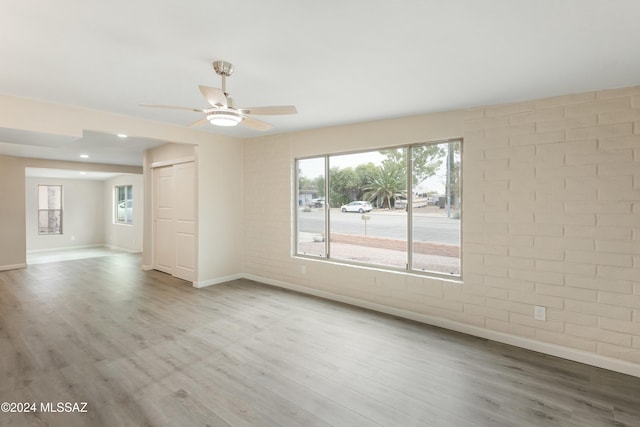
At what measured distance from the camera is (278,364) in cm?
274

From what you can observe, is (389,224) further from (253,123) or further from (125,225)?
(125,225)

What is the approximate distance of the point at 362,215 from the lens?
14.4 ft

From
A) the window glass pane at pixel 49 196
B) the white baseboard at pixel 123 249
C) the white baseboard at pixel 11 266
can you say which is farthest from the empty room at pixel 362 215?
the window glass pane at pixel 49 196

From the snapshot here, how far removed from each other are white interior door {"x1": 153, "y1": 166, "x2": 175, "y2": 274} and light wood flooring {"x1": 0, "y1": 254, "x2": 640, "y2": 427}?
6.21 ft

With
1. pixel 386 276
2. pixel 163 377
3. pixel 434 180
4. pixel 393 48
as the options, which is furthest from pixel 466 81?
pixel 163 377

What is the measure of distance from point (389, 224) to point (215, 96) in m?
2.73

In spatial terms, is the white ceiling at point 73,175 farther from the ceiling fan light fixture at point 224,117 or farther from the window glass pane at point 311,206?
the ceiling fan light fixture at point 224,117

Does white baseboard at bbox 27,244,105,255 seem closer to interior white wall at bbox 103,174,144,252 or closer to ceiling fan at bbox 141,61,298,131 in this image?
interior white wall at bbox 103,174,144,252

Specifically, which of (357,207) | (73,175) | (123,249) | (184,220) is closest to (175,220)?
(184,220)

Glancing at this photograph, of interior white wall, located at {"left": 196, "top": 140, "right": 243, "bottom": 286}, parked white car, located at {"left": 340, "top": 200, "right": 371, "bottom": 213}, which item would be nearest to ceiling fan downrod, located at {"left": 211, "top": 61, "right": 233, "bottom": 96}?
parked white car, located at {"left": 340, "top": 200, "right": 371, "bottom": 213}

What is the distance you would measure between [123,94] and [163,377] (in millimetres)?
2721

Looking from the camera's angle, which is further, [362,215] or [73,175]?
[73,175]

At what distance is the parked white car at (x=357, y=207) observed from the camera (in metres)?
4.35

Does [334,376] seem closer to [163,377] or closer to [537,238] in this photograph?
[163,377]
